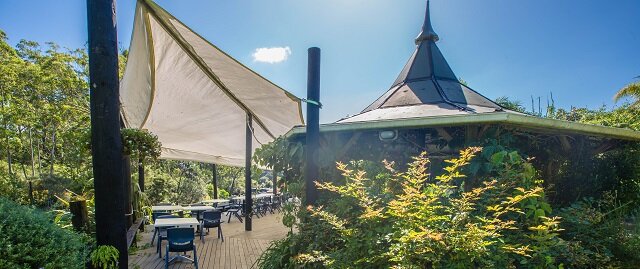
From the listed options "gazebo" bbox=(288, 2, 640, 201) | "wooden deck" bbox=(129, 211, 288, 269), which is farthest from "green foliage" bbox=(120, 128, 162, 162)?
"gazebo" bbox=(288, 2, 640, 201)

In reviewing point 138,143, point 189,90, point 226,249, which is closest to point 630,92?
point 226,249

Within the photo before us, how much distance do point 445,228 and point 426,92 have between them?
3.19 m

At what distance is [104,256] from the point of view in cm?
262

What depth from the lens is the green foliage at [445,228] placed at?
6.83 feet

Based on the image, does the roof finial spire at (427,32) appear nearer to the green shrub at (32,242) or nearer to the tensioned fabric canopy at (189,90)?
the tensioned fabric canopy at (189,90)

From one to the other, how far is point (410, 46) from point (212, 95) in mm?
4024

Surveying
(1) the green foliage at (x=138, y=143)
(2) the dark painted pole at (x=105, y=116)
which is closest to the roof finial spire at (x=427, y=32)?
(1) the green foliage at (x=138, y=143)

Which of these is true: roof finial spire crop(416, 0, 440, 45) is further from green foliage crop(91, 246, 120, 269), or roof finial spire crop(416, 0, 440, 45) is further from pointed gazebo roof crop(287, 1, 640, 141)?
green foliage crop(91, 246, 120, 269)

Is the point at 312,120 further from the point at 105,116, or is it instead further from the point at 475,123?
the point at 105,116

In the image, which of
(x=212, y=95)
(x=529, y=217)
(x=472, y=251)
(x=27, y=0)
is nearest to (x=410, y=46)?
(x=212, y=95)

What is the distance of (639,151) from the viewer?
206 inches

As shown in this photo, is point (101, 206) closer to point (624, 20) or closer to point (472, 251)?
point (472, 251)

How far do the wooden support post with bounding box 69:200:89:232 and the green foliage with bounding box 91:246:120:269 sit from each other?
1387 millimetres

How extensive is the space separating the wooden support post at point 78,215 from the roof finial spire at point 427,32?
5.87 meters
